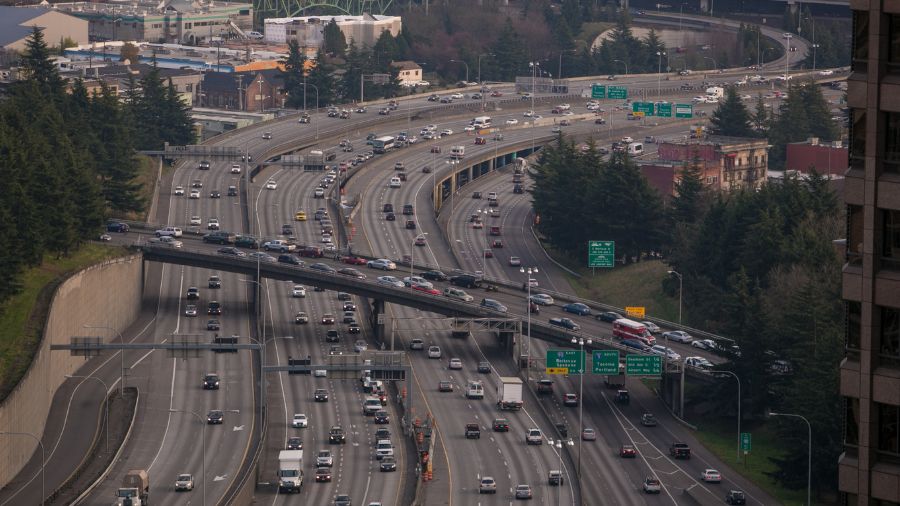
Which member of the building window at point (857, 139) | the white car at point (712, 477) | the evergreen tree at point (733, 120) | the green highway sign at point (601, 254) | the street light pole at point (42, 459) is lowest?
the white car at point (712, 477)

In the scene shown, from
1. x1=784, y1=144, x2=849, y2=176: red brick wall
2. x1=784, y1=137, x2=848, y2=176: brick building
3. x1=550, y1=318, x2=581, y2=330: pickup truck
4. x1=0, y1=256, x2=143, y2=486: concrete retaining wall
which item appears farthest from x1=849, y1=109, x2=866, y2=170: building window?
x1=784, y1=137, x2=848, y2=176: brick building

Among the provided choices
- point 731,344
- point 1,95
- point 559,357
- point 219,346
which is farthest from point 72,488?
point 1,95

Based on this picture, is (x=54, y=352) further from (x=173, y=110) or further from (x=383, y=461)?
(x=173, y=110)

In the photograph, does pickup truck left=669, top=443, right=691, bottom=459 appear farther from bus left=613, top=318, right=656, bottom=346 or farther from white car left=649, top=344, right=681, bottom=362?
bus left=613, top=318, right=656, bottom=346

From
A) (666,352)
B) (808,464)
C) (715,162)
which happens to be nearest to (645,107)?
(715,162)

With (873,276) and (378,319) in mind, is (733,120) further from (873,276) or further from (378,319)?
(873,276)

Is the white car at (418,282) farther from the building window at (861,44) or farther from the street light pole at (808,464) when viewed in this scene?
the building window at (861,44)

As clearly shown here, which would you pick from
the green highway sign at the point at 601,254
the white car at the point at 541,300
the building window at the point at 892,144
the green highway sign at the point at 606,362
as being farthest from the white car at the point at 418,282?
the building window at the point at 892,144
